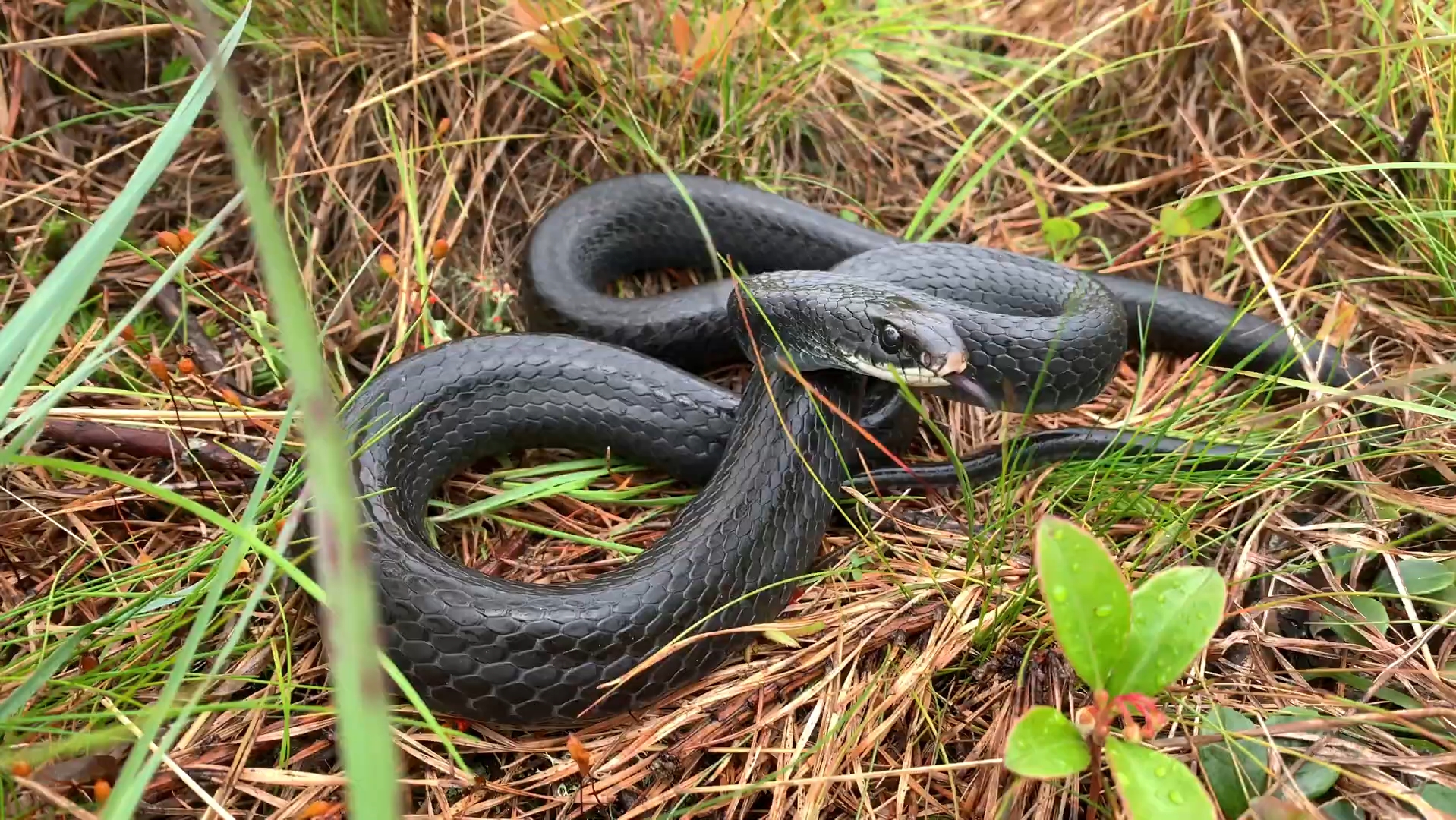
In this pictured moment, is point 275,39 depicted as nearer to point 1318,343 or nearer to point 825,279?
point 825,279

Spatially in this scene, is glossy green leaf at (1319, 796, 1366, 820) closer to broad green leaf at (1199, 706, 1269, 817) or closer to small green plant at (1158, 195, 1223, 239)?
broad green leaf at (1199, 706, 1269, 817)

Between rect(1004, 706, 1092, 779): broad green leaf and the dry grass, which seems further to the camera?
the dry grass

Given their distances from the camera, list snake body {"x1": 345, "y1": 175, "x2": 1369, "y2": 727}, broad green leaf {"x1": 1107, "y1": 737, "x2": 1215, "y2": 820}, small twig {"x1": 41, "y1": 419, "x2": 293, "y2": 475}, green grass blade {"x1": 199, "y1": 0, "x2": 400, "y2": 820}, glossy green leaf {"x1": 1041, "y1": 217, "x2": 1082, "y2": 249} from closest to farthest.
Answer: green grass blade {"x1": 199, "y1": 0, "x2": 400, "y2": 820}
broad green leaf {"x1": 1107, "y1": 737, "x2": 1215, "y2": 820}
snake body {"x1": 345, "y1": 175, "x2": 1369, "y2": 727}
small twig {"x1": 41, "y1": 419, "x2": 293, "y2": 475}
glossy green leaf {"x1": 1041, "y1": 217, "x2": 1082, "y2": 249}

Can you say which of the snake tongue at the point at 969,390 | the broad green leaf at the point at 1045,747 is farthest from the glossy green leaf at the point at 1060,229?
the broad green leaf at the point at 1045,747

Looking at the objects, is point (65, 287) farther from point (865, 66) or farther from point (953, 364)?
point (865, 66)

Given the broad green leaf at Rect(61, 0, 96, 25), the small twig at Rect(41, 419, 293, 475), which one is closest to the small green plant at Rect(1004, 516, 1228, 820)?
the small twig at Rect(41, 419, 293, 475)

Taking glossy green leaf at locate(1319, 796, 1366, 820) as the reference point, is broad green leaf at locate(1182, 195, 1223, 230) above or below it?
above

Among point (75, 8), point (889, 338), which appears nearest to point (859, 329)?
point (889, 338)
